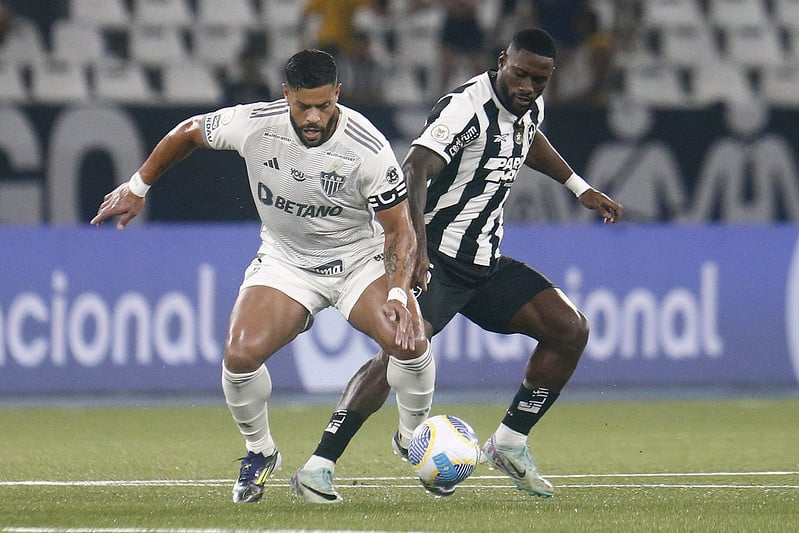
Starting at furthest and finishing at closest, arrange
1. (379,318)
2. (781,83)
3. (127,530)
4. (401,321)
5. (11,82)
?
(781,83) < (11,82) < (379,318) < (401,321) < (127,530)

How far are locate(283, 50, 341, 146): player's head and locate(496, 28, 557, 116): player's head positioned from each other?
918 millimetres

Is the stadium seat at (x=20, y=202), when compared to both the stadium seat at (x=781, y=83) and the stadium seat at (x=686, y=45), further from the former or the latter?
the stadium seat at (x=781, y=83)

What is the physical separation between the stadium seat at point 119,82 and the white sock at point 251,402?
7.48m

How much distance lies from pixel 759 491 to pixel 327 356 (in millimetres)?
4975

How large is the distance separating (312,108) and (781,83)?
10.5m

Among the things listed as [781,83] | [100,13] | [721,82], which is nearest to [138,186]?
[100,13]

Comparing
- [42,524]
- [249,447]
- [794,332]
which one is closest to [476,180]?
[249,447]

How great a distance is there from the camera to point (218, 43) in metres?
14.4

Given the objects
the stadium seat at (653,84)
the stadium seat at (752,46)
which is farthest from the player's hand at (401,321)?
the stadium seat at (752,46)

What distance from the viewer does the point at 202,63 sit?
1417cm

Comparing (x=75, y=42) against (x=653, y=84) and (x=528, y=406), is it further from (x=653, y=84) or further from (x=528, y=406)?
(x=528, y=406)

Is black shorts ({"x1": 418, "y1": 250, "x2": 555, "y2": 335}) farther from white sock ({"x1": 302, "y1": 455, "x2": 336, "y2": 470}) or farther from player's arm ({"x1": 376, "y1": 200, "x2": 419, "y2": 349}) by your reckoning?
white sock ({"x1": 302, "y1": 455, "x2": 336, "y2": 470})

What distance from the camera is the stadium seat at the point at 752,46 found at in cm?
1581

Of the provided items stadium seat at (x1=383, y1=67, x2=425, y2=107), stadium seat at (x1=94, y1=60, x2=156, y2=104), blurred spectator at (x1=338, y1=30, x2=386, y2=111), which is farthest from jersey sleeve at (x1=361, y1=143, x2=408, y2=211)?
stadium seat at (x1=383, y1=67, x2=425, y2=107)
